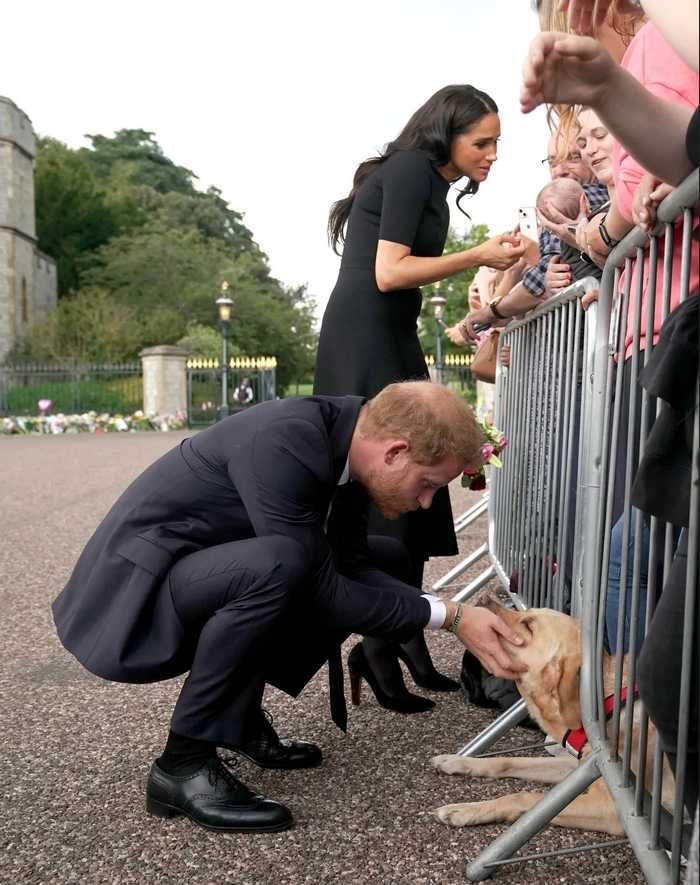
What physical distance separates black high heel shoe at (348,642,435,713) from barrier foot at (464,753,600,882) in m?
1.33

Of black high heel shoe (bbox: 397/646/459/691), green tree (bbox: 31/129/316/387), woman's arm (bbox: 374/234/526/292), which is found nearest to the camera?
woman's arm (bbox: 374/234/526/292)

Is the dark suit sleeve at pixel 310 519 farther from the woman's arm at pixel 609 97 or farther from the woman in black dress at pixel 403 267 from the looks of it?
the woman's arm at pixel 609 97

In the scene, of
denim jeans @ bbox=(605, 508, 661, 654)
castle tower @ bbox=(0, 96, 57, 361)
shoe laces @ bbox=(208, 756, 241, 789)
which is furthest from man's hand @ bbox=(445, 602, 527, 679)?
castle tower @ bbox=(0, 96, 57, 361)

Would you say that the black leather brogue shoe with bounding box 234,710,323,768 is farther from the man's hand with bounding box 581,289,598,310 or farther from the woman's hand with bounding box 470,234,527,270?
the woman's hand with bounding box 470,234,527,270

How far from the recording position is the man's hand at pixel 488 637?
2.84 m

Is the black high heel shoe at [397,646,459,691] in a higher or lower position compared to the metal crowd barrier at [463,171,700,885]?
lower

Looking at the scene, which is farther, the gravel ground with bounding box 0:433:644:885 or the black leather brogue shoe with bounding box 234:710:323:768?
the black leather brogue shoe with bounding box 234:710:323:768

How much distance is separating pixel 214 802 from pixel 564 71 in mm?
2183

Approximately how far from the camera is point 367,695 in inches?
163

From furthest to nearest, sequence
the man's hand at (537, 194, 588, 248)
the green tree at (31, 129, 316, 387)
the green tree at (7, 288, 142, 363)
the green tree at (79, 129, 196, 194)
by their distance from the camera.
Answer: the green tree at (79, 129, 196, 194) < the green tree at (31, 129, 316, 387) < the green tree at (7, 288, 142, 363) < the man's hand at (537, 194, 588, 248)

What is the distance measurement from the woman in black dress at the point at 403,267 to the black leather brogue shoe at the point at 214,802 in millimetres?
1040

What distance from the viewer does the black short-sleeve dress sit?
3955mm

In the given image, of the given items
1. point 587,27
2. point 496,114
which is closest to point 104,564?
point 587,27

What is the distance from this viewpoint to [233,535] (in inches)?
122
